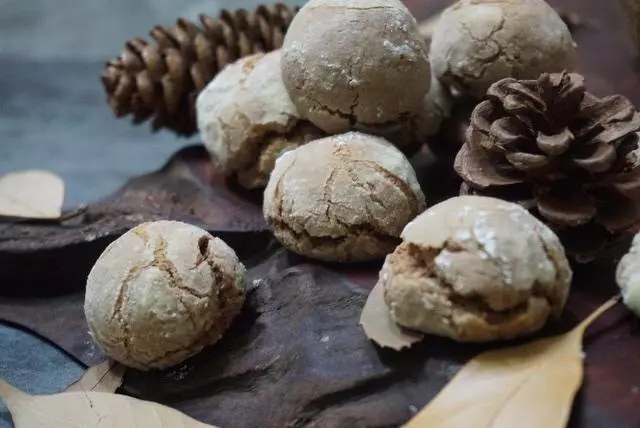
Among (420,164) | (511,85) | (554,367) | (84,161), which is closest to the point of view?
(554,367)

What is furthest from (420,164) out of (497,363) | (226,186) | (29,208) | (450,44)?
(29,208)

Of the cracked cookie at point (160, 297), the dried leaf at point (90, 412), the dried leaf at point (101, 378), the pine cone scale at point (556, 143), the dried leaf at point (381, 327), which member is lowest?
the dried leaf at point (101, 378)

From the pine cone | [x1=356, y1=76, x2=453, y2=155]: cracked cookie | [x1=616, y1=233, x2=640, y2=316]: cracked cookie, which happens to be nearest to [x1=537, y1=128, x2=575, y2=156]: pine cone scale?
[x1=616, y1=233, x2=640, y2=316]: cracked cookie

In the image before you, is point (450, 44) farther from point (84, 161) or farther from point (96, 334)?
point (84, 161)

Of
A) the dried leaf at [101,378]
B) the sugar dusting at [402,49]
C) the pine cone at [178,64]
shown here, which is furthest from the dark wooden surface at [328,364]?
the pine cone at [178,64]

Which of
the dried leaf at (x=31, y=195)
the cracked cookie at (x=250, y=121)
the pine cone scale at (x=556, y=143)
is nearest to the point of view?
the pine cone scale at (x=556, y=143)

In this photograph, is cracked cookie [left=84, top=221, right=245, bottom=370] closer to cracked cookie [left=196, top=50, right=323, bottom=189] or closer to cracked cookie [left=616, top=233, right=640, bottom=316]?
cracked cookie [left=196, top=50, right=323, bottom=189]

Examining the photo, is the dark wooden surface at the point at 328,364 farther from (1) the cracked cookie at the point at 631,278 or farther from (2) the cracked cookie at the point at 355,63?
(2) the cracked cookie at the point at 355,63
